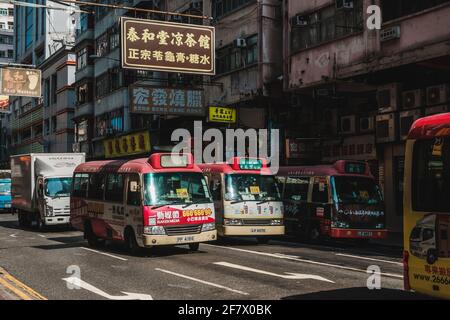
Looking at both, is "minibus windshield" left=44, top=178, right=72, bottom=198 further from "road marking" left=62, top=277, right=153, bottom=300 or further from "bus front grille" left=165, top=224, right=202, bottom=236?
"road marking" left=62, top=277, right=153, bottom=300

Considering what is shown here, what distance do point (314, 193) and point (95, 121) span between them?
35.9 m

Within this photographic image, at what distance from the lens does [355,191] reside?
20203 mm

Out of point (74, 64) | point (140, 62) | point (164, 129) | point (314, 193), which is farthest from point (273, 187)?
point (74, 64)

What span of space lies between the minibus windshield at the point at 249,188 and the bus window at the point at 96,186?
3951mm

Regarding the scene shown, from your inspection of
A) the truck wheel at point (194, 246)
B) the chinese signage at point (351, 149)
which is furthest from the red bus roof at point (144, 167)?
the chinese signage at point (351, 149)

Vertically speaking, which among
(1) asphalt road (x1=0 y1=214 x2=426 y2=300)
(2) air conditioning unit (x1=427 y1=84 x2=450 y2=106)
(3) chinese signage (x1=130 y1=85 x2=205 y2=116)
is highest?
(3) chinese signage (x1=130 y1=85 x2=205 y2=116)

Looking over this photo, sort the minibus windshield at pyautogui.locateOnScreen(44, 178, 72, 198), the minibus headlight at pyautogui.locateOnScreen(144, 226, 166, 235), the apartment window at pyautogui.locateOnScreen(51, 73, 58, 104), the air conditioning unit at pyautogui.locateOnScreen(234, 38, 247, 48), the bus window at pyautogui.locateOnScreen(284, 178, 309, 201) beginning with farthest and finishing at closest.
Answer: the apartment window at pyautogui.locateOnScreen(51, 73, 58, 104)
the air conditioning unit at pyautogui.locateOnScreen(234, 38, 247, 48)
the minibus windshield at pyautogui.locateOnScreen(44, 178, 72, 198)
the bus window at pyautogui.locateOnScreen(284, 178, 309, 201)
the minibus headlight at pyautogui.locateOnScreen(144, 226, 166, 235)

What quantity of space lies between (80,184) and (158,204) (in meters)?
6.19

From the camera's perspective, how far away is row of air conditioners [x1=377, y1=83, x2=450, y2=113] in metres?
→ 22.1

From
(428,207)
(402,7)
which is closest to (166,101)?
(402,7)

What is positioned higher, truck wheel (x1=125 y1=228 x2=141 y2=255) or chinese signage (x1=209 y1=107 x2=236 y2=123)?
chinese signage (x1=209 y1=107 x2=236 y2=123)

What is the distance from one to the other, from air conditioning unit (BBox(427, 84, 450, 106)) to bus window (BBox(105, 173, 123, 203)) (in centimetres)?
1181

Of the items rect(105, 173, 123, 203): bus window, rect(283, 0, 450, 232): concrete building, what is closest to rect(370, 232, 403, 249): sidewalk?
rect(283, 0, 450, 232): concrete building
